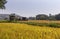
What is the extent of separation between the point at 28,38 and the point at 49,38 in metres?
0.58

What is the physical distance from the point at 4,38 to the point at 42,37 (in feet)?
3.35

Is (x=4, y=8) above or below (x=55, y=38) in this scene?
above

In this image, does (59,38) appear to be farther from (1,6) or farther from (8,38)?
(1,6)

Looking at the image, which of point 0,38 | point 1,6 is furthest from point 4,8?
point 0,38

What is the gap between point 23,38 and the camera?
4.65 metres

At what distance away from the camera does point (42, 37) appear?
486cm

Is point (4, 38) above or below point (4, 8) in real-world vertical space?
below

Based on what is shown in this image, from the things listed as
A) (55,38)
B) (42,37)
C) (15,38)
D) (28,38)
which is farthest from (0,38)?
(55,38)

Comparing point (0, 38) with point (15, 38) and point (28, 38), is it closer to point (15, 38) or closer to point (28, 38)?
point (15, 38)

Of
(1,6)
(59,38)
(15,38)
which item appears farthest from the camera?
(1,6)

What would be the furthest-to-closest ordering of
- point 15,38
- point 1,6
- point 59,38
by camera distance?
point 1,6, point 59,38, point 15,38

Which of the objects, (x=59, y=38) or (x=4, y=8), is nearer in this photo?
(x=59, y=38)

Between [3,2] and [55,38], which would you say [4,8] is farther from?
[55,38]

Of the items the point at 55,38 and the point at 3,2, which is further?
the point at 3,2
